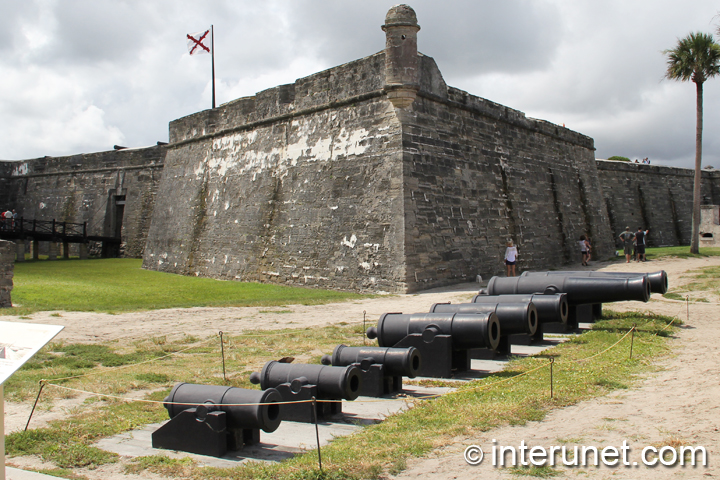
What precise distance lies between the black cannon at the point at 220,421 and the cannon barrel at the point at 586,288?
524 cm

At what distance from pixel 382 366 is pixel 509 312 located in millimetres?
2048

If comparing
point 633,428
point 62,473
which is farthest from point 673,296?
point 62,473

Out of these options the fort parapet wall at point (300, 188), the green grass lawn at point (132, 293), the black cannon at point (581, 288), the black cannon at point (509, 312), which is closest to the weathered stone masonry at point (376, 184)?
the fort parapet wall at point (300, 188)

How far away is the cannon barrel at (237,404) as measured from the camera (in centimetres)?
401

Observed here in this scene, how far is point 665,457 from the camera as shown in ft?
11.5

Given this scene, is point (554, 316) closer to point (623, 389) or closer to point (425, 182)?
point (623, 389)

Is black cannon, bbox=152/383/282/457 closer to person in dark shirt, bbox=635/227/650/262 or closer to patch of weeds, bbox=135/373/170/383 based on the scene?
patch of weeds, bbox=135/373/170/383

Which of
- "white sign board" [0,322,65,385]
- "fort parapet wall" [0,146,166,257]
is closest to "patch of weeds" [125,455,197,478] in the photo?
"white sign board" [0,322,65,385]

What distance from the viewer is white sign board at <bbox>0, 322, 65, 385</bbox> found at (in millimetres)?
2986

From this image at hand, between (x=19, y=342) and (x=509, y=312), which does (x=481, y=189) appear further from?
(x=19, y=342)

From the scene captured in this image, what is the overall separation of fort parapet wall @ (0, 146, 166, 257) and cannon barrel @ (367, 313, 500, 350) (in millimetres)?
22289

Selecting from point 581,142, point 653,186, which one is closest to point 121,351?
point 581,142

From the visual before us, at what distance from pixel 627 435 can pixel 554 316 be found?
3623 millimetres

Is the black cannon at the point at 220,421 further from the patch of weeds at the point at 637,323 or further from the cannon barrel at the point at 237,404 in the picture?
the patch of weeds at the point at 637,323
